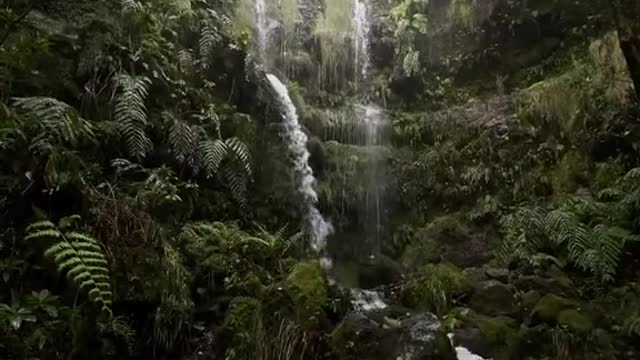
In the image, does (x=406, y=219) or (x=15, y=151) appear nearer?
(x=15, y=151)

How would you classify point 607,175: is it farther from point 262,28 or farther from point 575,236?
point 262,28

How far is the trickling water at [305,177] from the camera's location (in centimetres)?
848

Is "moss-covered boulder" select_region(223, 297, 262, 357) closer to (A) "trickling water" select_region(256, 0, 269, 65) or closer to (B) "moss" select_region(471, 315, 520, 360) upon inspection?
(B) "moss" select_region(471, 315, 520, 360)

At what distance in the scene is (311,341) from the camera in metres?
4.44

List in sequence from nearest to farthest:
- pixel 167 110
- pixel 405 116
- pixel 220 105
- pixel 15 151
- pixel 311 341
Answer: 1. pixel 15 151
2. pixel 311 341
3. pixel 167 110
4. pixel 220 105
5. pixel 405 116

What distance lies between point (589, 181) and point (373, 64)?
211 inches

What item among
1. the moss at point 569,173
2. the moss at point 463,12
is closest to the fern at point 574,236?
the moss at point 569,173

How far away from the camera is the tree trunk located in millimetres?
4996

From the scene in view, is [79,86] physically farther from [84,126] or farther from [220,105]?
[220,105]

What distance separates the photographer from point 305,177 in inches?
350

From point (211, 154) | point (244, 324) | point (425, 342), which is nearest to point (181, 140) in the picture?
point (211, 154)

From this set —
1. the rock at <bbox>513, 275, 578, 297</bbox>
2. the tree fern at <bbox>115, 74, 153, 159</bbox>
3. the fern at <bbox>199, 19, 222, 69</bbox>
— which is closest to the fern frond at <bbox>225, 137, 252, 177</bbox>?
the tree fern at <bbox>115, 74, 153, 159</bbox>

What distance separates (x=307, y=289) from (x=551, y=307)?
222cm

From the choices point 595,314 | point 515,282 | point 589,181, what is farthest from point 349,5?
point 595,314
